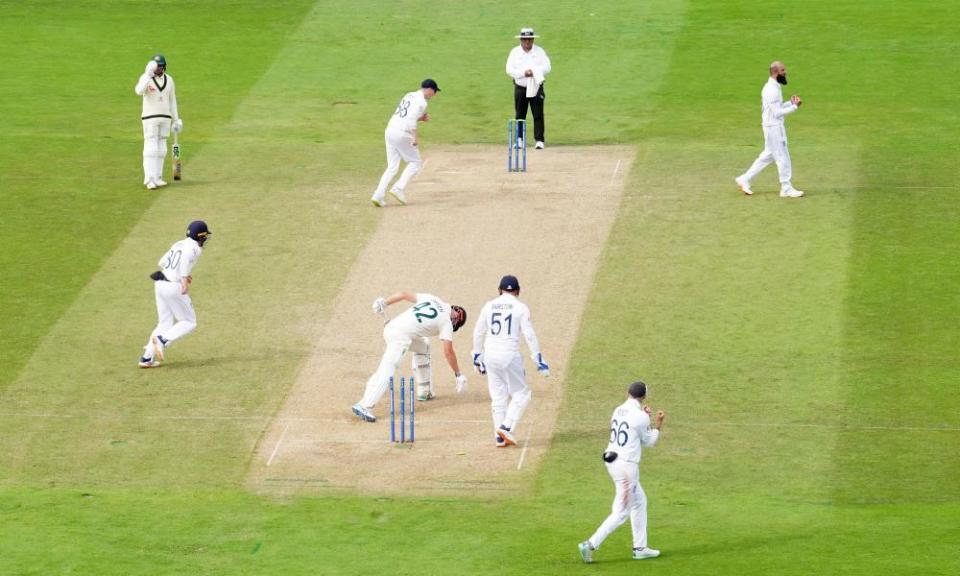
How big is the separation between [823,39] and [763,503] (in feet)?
67.1

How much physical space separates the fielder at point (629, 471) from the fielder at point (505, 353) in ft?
Answer: 8.03

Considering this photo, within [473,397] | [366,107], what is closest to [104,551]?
[473,397]

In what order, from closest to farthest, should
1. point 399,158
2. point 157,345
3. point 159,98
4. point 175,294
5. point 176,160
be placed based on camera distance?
point 175,294 → point 157,345 → point 399,158 → point 159,98 → point 176,160

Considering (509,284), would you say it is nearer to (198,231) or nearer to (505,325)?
(505,325)

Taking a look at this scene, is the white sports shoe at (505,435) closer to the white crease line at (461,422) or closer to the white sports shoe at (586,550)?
the white crease line at (461,422)

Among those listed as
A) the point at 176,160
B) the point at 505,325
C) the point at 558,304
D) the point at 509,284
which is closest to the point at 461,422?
the point at 505,325

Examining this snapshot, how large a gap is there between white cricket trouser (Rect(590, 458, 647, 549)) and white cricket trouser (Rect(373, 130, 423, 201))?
38.2 feet

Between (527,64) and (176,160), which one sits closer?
(176,160)

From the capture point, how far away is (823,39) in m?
38.7

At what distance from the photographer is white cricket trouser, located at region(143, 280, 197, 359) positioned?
77.4ft

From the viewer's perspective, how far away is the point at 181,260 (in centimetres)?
2364

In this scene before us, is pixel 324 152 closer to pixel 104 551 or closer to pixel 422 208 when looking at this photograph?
pixel 422 208

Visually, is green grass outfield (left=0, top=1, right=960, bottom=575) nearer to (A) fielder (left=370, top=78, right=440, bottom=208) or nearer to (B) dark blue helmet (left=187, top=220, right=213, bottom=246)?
(A) fielder (left=370, top=78, right=440, bottom=208)

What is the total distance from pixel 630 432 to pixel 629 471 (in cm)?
40
